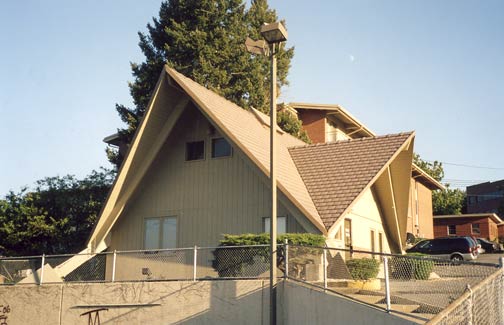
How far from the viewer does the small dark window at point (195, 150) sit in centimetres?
2112

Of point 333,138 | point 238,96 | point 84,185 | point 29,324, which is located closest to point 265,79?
point 238,96

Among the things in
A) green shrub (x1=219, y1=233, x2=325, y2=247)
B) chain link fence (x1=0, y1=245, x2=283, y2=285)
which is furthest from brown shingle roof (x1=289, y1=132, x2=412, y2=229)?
chain link fence (x1=0, y1=245, x2=283, y2=285)

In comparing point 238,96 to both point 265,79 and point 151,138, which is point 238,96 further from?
point 151,138

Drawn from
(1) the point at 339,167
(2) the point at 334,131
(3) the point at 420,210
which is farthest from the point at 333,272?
(3) the point at 420,210

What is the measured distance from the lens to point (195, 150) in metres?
21.4

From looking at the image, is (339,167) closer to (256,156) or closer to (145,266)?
(256,156)

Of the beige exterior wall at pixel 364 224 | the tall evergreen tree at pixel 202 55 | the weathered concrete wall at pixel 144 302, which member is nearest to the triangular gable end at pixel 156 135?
the beige exterior wall at pixel 364 224

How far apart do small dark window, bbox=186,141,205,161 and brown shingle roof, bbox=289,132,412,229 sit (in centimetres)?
394

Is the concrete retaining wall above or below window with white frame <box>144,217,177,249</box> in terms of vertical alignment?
below

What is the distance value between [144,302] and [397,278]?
7846mm

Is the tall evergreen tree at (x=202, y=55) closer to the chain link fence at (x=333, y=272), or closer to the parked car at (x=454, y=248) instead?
the parked car at (x=454, y=248)

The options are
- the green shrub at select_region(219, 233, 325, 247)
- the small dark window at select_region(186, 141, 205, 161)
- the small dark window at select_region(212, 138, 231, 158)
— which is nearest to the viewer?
the green shrub at select_region(219, 233, 325, 247)

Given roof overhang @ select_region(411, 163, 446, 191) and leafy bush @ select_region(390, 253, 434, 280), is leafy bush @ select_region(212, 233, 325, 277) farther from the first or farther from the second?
roof overhang @ select_region(411, 163, 446, 191)

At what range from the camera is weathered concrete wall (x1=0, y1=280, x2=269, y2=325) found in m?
14.4
